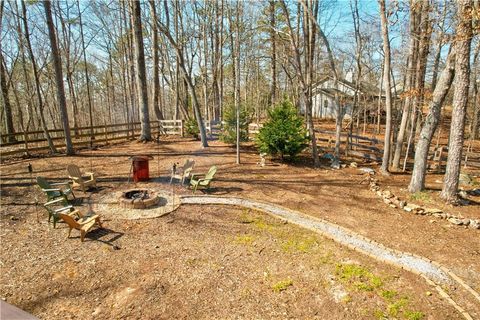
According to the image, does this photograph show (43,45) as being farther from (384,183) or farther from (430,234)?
(430,234)

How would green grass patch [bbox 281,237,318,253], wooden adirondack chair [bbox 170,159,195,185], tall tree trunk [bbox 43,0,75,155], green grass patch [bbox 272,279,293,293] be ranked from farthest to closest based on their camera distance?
tall tree trunk [bbox 43,0,75,155], wooden adirondack chair [bbox 170,159,195,185], green grass patch [bbox 281,237,318,253], green grass patch [bbox 272,279,293,293]

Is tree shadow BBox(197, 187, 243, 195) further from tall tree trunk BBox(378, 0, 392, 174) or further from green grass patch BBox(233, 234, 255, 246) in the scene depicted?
tall tree trunk BBox(378, 0, 392, 174)

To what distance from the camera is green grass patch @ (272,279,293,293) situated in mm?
4512

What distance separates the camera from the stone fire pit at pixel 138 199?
7.31 meters

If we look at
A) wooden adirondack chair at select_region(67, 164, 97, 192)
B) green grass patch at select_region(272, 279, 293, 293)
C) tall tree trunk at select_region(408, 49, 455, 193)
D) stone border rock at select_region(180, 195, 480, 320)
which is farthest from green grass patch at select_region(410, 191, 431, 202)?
wooden adirondack chair at select_region(67, 164, 97, 192)

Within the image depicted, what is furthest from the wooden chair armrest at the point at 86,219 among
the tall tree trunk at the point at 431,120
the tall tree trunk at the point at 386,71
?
the tall tree trunk at the point at 386,71

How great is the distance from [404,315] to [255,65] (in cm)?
2474

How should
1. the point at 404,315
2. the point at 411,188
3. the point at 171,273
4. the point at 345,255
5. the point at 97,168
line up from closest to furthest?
the point at 404,315 → the point at 171,273 → the point at 345,255 → the point at 411,188 → the point at 97,168

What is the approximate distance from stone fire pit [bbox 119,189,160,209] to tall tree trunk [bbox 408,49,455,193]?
8.05 metres

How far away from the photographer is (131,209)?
23.8 feet

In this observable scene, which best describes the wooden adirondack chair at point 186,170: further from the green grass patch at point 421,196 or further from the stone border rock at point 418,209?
the green grass patch at point 421,196

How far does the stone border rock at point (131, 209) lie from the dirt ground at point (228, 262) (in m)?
0.22

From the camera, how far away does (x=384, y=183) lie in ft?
32.3

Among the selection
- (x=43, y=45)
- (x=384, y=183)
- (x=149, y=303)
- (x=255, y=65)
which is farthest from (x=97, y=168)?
(x=255, y=65)
